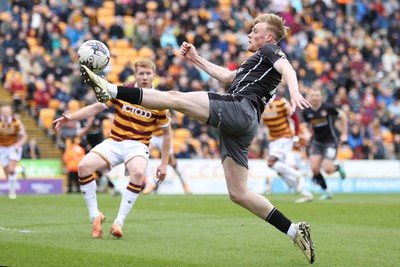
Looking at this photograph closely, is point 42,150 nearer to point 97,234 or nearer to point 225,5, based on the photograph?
point 225,5

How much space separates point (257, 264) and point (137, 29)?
22.6 m

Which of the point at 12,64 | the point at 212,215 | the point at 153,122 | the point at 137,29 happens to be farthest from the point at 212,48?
the point at 153,122

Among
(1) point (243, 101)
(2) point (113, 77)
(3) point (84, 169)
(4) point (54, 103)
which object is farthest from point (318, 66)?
(1) point (243, 101)

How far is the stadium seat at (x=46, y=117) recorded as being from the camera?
25.3 metres

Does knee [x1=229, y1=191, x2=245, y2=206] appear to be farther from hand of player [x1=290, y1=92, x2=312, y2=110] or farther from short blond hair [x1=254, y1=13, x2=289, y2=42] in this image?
short blond hair [x1=254, y1=13, x2=289, y2=42]

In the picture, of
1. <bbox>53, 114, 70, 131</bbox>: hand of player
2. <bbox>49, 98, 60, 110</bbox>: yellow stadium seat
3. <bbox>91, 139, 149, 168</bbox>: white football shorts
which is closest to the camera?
<bbox>53, 114, 70, 131</bbox>: hand of player

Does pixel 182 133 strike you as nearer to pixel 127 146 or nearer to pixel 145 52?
pixel 145 52

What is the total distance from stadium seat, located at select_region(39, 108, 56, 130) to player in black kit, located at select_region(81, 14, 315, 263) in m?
17.2

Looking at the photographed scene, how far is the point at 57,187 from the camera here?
77.4 feet

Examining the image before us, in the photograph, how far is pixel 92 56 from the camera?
27.5 ft

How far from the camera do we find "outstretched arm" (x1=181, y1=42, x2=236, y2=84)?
29.0ft

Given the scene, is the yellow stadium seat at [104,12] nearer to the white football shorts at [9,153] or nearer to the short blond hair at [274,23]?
the white football shorts at [9,153]

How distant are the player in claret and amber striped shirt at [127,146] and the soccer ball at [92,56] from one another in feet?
5.48

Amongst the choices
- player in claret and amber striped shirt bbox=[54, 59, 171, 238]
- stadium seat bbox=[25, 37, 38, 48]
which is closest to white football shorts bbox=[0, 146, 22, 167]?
stadium seat bbox=[25, 37, 38, 48]
